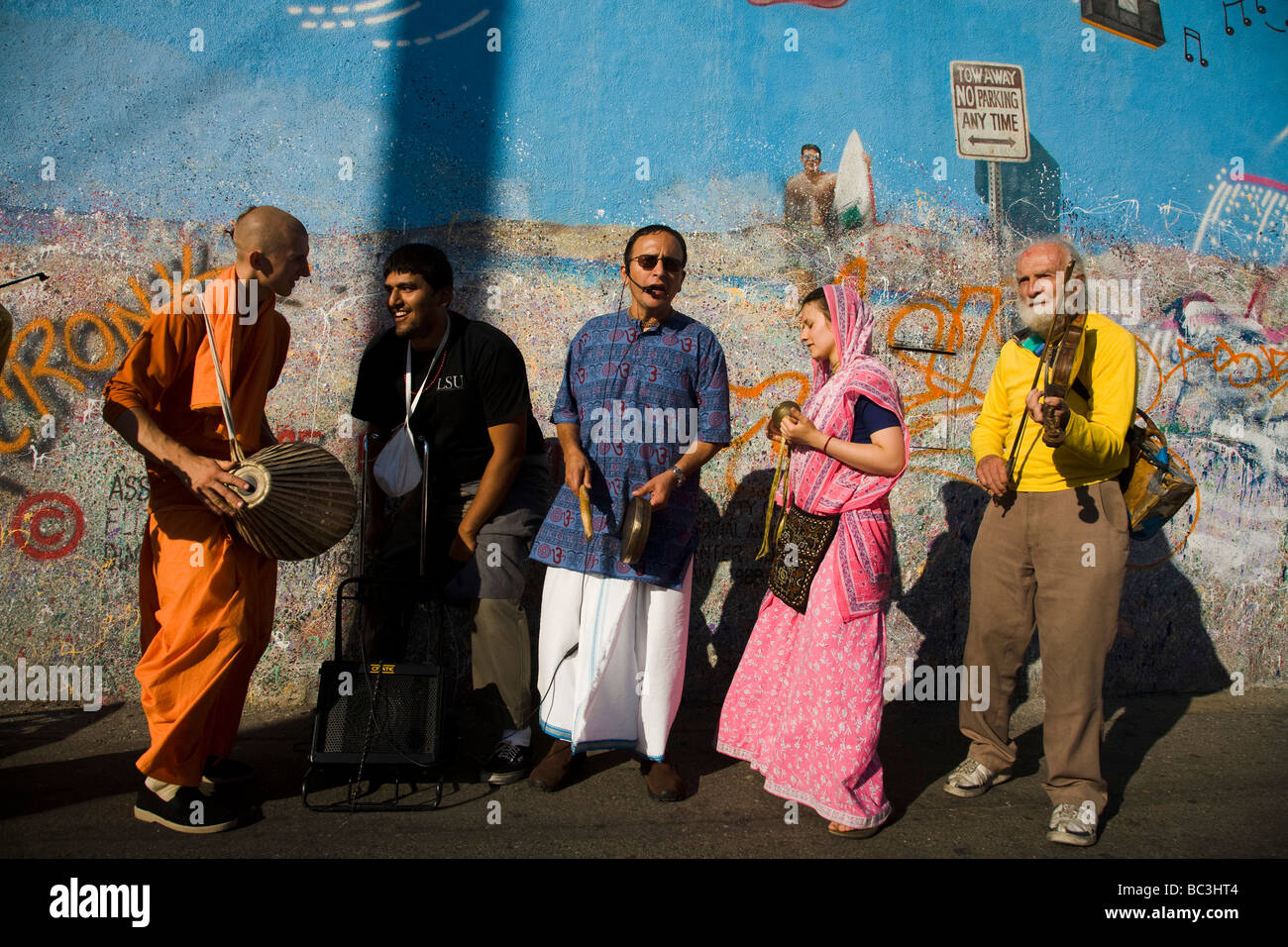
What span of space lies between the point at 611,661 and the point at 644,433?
871 mm

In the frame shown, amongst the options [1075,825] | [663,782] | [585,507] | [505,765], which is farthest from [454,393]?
[1075,825]

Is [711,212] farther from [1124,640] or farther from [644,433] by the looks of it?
[1124,640]

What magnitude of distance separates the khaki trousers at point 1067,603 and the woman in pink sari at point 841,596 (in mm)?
550

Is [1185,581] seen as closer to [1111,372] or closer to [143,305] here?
[1111,372]

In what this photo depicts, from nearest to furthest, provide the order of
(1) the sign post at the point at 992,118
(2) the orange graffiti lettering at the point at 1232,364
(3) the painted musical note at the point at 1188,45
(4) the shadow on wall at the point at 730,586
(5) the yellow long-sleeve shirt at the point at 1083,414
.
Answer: (5) the yellow long-sleeve shirt at the point at 1083,414 → (4) the shadow on wall at the point at 730,586 → (1) the sign post at the point at 992,118 → (2) the orange graffiti lettering at the point at 1232,364 → (3) the painted musical note at the point at 1188,45

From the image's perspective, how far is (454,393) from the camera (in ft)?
11.8

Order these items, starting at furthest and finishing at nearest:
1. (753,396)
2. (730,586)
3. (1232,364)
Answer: (1232,364), (753,396), (730,586)

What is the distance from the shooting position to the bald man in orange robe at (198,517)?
2934 millimetres

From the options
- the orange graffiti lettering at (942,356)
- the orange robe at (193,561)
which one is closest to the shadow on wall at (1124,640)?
the orange graffiti lettering at (942,356)

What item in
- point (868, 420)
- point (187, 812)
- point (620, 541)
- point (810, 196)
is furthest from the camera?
point (810, 196)

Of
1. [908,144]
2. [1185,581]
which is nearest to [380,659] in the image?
[908,144]

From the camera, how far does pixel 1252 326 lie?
5.41m

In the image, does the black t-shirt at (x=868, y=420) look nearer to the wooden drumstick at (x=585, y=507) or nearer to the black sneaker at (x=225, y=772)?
the wooden drumstick at (x=585, y=507)

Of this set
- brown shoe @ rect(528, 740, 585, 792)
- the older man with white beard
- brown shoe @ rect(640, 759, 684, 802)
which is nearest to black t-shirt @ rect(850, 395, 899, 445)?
the older man with white beard
